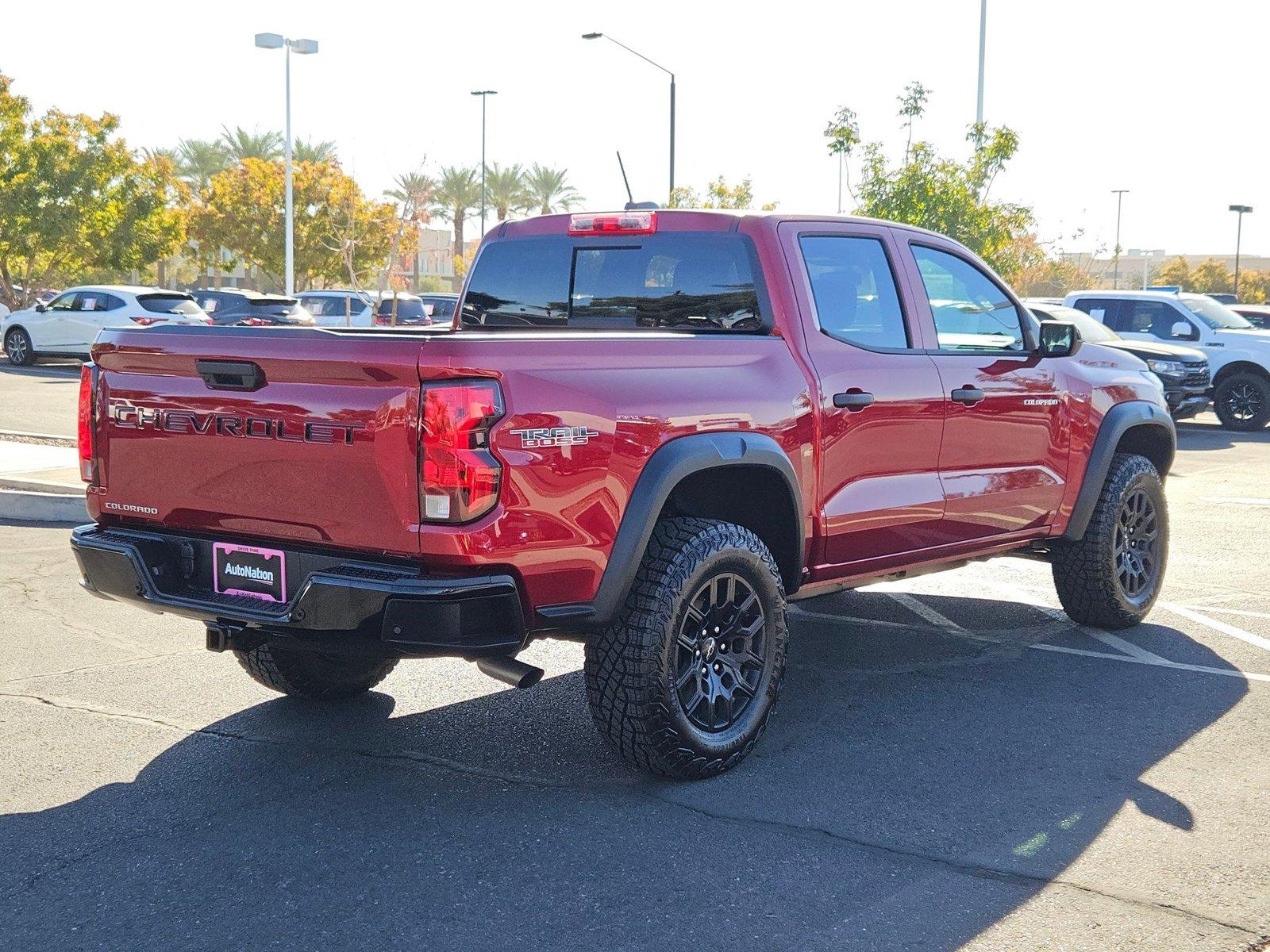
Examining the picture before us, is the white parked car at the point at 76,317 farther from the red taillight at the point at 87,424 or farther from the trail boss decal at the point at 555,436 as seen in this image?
the trail boss decal at the point at 555,436

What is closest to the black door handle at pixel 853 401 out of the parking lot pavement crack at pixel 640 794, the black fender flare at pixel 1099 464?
the parking lot pavement crack at pixel 640 794

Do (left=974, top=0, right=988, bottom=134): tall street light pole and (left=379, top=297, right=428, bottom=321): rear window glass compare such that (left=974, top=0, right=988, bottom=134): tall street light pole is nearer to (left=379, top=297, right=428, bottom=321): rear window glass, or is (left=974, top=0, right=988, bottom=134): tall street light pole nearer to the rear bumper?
(left=379, top=297, right=428, bottom=321): rear window glass

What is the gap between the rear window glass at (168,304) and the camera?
2512 cm

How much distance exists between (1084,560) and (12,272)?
43092mm

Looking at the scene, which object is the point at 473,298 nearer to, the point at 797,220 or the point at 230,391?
the point at 797,220

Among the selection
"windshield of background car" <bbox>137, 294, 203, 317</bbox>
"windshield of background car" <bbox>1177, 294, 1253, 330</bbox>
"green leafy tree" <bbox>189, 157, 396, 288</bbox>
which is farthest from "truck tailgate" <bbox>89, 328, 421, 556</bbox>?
"green leafy tree" <bbox>189, 157, 396, 288</bbox>

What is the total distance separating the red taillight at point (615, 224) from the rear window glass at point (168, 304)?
20724 mm

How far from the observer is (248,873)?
396 centimetres

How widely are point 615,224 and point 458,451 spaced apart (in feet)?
6.30

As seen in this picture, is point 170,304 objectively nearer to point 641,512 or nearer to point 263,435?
point 263,435

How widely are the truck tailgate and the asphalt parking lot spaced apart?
0.91m

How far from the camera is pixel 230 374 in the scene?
441cm

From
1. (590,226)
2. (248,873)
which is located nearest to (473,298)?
(590,226)

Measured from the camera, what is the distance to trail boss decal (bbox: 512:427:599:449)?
4160 millimetres
